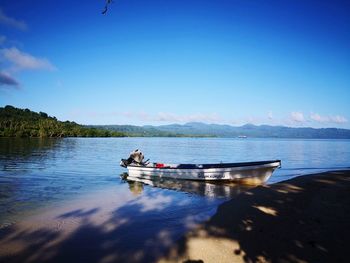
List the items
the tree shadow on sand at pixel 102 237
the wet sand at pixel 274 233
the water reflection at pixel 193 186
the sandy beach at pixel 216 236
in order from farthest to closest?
the water reflection at pixel 193 186
the tree shadow on sand at pixel 102 237
the sandy beach at pixel 216 236
the wet sand at pixel 274 233

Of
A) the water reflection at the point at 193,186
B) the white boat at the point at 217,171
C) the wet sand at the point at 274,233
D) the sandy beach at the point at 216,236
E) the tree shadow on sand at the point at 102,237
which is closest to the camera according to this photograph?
the wet sand at the point at 274,233

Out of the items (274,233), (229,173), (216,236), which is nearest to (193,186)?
(229,173)

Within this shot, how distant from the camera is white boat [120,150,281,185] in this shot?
75.1 feet

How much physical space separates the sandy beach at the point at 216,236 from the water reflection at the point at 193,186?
208 inches

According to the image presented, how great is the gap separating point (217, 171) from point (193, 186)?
2.35 m

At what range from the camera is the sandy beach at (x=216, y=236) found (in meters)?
8.59

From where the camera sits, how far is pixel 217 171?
2361 cm

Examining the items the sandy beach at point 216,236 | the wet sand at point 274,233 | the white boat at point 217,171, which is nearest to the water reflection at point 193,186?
the white boat at point 217,171

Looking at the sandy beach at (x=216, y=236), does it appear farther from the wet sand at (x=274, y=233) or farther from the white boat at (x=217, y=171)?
the white boat at (x=217, y=171)

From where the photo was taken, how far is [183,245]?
31.8 feet

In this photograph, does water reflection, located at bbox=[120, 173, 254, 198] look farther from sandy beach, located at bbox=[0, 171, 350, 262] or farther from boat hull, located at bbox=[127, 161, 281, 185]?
sandy beach, located at bbox=[0, 171, 350, 262]

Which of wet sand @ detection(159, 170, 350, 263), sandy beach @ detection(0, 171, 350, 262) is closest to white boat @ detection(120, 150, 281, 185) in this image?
wet sand @ detection(159, 170, 350, 263)

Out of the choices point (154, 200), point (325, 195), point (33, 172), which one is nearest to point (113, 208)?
point (154, 200)

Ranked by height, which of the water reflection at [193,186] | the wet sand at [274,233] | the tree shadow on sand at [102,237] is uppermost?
the wet sand at [274,233]
